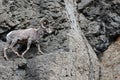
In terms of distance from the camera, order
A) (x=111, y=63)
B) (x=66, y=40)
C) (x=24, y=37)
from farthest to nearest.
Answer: (x=111, y=63) < (x=66, y=40) < (x=24, y=37)

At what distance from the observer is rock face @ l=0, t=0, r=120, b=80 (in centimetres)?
803

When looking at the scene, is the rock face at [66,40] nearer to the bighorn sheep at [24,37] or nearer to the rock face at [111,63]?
the rock face at [111,63]

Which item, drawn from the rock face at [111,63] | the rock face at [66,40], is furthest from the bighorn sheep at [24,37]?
the rock face at [111,63]

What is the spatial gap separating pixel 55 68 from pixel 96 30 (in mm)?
2817

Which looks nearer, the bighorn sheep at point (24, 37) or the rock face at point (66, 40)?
the rock face at point (66, 40)

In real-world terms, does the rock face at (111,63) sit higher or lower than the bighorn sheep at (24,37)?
lower

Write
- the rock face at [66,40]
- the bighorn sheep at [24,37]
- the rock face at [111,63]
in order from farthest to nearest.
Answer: the rock face at [111,63] → the bighorn sheep at [24,37] → the rock face at [66,40]

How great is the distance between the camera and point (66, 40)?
8.66 meters

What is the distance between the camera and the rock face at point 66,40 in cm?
803

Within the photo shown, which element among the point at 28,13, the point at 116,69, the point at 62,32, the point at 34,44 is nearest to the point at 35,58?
the point at 34,44

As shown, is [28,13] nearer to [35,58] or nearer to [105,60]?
[35,58]

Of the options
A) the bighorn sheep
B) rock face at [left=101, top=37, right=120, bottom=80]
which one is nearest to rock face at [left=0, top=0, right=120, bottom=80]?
rock face at [left=101, top=37, right=120, bottom=80]

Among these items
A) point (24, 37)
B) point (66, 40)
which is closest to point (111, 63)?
point (66, 40)

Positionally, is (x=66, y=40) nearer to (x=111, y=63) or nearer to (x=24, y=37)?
(x=24, y=37)
